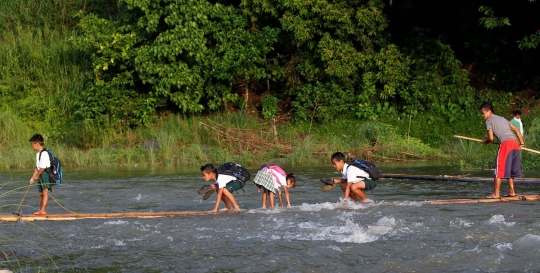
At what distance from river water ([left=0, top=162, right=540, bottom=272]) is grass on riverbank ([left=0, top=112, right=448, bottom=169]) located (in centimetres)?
679

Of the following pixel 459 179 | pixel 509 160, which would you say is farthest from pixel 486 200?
pixel 459 179

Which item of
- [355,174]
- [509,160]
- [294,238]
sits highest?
[509,160]

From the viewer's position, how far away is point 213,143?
23281 millimetres

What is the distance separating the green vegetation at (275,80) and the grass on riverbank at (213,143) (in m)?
0.06

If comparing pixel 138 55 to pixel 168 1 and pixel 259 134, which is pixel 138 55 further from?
pixel 259 134

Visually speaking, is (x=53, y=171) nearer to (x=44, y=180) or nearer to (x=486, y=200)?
(x=44, y=180)

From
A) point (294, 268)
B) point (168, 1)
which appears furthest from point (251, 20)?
point (294, 268)

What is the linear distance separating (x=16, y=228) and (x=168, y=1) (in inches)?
533

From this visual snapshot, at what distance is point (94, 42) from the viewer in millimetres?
24609

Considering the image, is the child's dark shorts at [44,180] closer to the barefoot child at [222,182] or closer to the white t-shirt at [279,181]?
the barefoot child at [222,182]

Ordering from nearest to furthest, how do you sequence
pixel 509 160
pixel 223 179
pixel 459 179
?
pixel 223 179
pixel 509 160
pixel 459 179

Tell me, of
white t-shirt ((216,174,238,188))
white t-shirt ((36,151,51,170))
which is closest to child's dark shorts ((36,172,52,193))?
white t-shirt ((36,151,51,170))

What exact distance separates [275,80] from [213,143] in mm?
3954

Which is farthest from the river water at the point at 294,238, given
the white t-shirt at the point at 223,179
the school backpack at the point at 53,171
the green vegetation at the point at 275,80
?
the green vegetation at the point at 275,80
